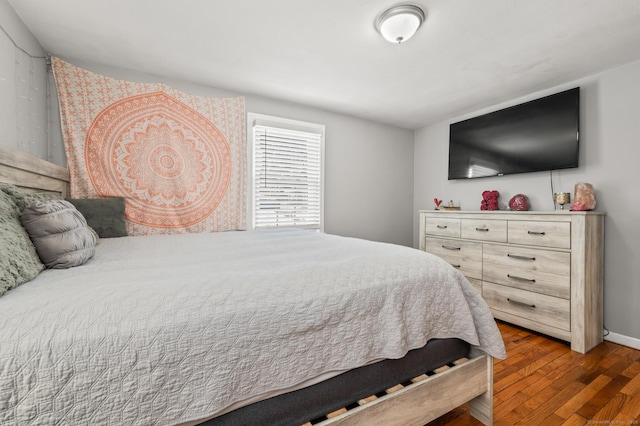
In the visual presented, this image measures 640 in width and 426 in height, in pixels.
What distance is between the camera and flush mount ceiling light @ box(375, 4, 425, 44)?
165 centimetres

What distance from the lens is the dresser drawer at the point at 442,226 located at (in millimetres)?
3000

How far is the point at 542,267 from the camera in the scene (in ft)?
7.63

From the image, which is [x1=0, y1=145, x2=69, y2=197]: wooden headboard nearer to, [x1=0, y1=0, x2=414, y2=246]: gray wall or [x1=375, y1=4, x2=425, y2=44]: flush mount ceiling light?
[x1=0, y1=0, x2=414, y2=246]: gray wall

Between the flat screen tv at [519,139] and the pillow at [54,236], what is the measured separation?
3617 millimetres

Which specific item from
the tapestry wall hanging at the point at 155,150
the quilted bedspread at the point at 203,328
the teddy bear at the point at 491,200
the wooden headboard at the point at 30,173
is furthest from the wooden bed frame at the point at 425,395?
the teddy bear at the point at 491,200

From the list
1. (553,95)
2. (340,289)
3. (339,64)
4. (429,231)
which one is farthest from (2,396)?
(553,95)

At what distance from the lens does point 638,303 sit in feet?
7.21

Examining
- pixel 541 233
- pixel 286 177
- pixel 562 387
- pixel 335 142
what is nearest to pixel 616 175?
pixel 541 233

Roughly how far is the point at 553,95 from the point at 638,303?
1.93 m

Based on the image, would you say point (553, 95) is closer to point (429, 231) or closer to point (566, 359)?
point (429, 231)

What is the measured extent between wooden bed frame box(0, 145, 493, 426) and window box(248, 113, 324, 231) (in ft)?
6.01

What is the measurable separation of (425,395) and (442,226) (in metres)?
2.29

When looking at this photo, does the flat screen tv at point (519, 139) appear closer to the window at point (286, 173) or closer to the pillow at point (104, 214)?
the window at point (286, 173)

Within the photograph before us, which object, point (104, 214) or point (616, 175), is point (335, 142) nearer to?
point (104, 214)
